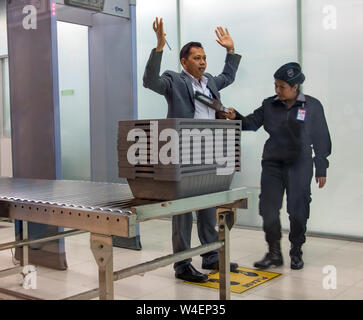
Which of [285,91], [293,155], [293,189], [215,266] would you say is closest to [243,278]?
[215,266]

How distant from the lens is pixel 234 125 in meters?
1.96

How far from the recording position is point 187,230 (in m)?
3.13

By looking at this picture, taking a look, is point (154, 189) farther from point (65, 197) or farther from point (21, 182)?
point (21, 182)

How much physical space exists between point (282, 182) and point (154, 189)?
2026 millimetres

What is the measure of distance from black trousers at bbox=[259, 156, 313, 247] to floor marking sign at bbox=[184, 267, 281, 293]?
1.27ft

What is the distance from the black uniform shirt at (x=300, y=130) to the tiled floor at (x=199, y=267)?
63 centimetres

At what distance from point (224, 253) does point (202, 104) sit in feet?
4.11

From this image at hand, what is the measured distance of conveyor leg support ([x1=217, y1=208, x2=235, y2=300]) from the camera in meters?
2.10

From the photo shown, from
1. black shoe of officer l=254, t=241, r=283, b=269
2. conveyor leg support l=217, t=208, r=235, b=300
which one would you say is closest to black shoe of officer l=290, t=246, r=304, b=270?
black shoe of officer l=254, t=241, r=283, b=269

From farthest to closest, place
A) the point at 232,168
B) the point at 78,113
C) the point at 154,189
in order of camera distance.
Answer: the point at 78,113 → the point at 232,168 → the point at 154,189

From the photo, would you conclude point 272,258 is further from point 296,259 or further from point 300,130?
point 300,130

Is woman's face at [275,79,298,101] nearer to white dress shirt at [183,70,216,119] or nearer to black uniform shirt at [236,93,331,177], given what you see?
black uniform shirt at [236,93,331,177]

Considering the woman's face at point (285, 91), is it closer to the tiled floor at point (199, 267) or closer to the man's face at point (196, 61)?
the man's face at point (196, 61)
